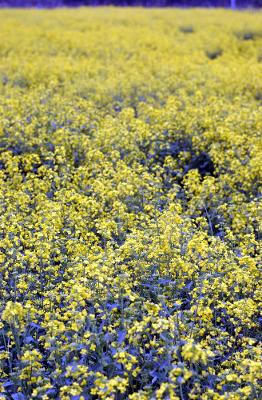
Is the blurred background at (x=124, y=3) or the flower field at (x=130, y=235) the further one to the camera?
the blurred background at (x=124, y=3)

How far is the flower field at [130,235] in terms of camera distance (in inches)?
124

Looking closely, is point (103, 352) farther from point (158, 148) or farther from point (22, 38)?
point (22, 38)

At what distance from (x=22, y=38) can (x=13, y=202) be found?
922 cm

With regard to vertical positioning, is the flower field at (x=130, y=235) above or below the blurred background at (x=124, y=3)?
below

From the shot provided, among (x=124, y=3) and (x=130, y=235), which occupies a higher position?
(x=124, y=3)

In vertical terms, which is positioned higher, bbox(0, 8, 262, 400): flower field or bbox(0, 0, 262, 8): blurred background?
bbox(0, 0, 262, 8): blurred background

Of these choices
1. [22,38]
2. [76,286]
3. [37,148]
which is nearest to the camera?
[76,286]

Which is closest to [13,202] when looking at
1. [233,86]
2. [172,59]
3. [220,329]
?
[220,329]

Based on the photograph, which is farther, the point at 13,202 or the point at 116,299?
the point at 13,202

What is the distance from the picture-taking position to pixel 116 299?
3.63 metres

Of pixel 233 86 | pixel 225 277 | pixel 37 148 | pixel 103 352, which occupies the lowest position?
pixel 103 352

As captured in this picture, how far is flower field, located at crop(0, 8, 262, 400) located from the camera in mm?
3146

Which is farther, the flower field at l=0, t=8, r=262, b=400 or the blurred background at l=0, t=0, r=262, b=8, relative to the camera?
the blurred background at l=0, t=0, r=262, b=8

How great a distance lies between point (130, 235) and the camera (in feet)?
13.5
